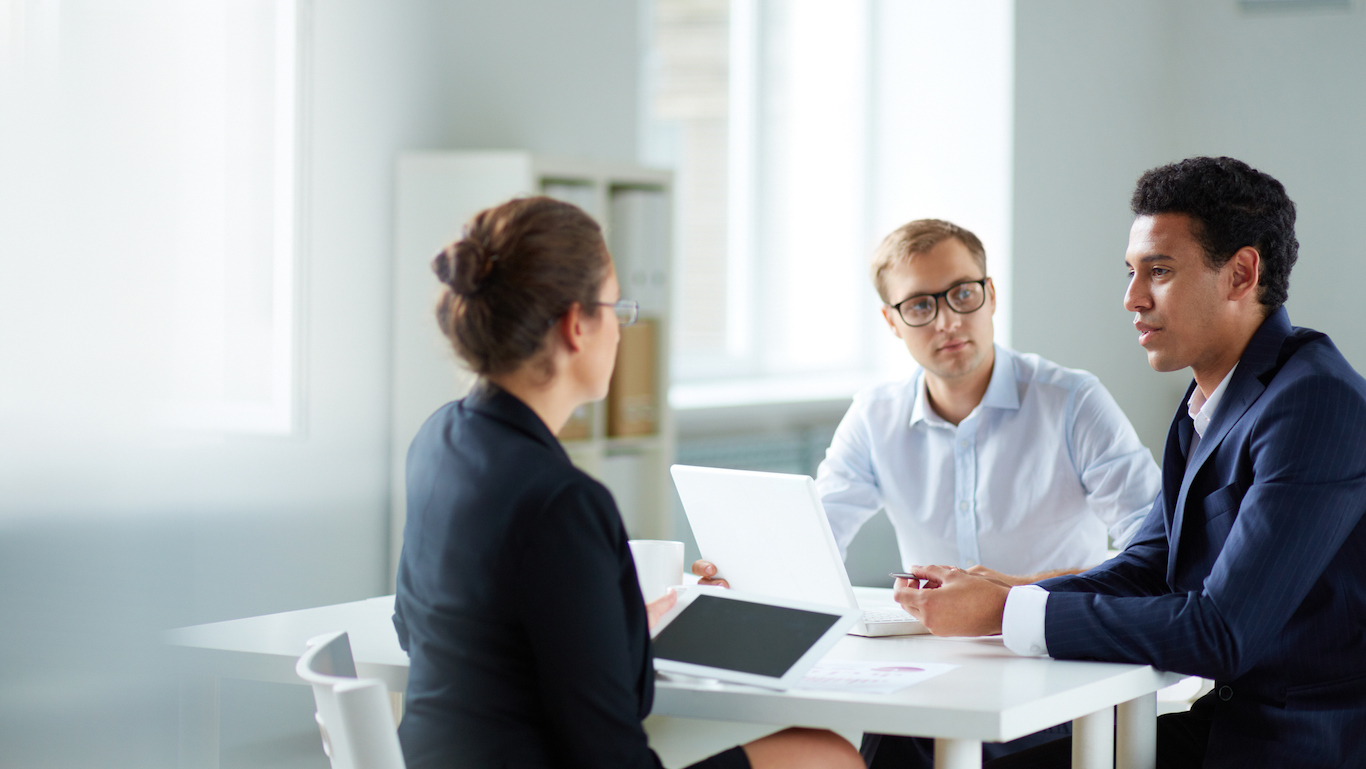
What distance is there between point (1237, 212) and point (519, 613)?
1.07 meters

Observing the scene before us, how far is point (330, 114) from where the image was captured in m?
3.17

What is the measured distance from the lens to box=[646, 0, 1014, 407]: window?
16.0 ft

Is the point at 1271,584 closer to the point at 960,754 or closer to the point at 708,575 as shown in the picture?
the point at 960,754

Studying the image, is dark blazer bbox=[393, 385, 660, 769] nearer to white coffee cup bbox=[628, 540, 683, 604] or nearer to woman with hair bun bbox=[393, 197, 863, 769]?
woman with hair bun bbox=[393, 197, 863, 769]

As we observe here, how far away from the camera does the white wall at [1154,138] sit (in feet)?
16.4

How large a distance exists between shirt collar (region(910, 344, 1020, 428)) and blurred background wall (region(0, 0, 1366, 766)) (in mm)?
1340

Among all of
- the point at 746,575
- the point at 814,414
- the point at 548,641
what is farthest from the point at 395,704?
the point at 814,414

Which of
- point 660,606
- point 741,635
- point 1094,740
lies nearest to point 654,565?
point 660,606

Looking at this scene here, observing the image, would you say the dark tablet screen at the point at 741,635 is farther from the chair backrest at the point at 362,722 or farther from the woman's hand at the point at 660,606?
the chair backrest at the point at 362,722

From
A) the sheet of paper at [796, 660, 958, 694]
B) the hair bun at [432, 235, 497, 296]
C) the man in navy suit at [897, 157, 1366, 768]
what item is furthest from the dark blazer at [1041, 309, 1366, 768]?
the hair bun at [432, 235, 497, 296]

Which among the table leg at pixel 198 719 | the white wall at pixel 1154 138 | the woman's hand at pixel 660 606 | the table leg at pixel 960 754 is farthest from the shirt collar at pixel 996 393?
the white wall at pixel 1154 138

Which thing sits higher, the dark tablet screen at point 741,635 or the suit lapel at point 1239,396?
the suit lapel at point 1239,396

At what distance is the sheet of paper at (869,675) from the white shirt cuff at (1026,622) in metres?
0.10

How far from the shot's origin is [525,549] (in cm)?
130
